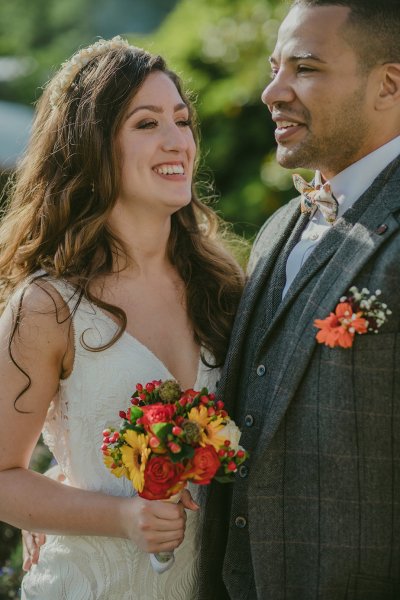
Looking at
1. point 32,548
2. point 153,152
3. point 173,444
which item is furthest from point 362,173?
point 32,548

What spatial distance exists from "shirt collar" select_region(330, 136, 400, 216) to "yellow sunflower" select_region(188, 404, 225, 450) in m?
0.88

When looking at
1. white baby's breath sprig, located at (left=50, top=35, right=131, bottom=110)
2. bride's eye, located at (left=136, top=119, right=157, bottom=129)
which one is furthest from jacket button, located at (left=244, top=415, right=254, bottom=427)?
white baby's breath sprig, located at (left=50, top=35, right=131, bottom=110)

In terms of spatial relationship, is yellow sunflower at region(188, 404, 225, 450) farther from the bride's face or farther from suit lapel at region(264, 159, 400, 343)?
the bride's face

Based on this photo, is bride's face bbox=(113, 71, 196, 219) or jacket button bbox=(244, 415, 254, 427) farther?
bride's face bbox=(113, 71, 196, 219)

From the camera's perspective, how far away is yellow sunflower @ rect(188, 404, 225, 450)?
2533 millimetres

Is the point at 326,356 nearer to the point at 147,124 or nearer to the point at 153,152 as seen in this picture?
the point at 153,152

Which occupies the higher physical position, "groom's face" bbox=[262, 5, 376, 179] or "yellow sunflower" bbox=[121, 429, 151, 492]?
"groom's face" bbox=[262, 5, 376, 179]

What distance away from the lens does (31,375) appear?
3.00 meters

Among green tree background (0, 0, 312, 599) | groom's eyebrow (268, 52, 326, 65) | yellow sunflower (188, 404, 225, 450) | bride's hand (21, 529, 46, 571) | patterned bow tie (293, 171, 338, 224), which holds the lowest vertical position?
bride's hand (21, 529, 46, 571)

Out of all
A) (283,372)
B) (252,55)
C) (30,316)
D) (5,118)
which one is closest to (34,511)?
(30,316)

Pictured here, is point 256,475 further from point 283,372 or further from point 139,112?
point 139,112

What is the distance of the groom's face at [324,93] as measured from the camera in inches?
112

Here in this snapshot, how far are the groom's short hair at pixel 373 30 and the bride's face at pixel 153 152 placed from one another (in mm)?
800

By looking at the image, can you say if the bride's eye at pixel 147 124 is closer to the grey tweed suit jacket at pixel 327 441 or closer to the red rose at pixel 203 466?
the grey tweed suit jacket at pixel 327 441
